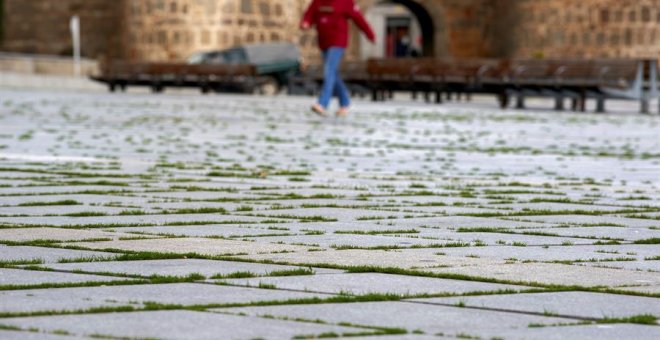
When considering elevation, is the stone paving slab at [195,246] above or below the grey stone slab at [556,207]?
above

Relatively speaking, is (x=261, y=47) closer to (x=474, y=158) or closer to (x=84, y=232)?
(x=474, y=158)

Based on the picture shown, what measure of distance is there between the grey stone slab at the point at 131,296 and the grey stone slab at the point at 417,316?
197 millimetres

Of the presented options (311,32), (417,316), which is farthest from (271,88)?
(417,316)

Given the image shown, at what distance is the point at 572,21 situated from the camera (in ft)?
135

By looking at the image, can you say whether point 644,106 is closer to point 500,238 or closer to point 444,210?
point 444,210

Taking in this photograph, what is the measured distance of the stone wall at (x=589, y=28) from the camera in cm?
4053

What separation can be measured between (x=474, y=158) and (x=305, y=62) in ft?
99.3

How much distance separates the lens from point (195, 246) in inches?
248

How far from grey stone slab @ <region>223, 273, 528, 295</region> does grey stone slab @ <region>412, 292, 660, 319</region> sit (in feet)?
0.53

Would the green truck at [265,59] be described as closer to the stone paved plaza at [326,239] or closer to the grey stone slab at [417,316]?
the stone paved plaza at [326,239]

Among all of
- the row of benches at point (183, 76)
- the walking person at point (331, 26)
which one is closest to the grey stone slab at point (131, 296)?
the walking person at point (331, 26)

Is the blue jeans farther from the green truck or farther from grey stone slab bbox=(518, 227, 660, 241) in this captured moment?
the green truck

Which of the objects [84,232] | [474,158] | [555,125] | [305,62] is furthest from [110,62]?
[84,232]

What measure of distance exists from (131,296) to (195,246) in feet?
4.43
